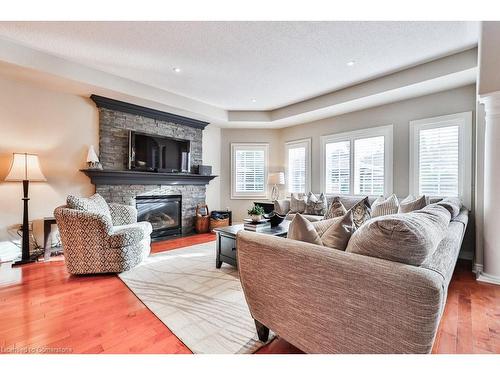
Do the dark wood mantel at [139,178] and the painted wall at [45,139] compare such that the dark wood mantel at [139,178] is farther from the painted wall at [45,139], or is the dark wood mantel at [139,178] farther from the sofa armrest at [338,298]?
the sofa armrest at [338,298]

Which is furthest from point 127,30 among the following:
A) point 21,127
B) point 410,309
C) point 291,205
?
point 291,205

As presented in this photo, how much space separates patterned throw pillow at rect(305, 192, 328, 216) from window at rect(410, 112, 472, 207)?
4.92 ft

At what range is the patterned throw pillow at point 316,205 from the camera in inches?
187

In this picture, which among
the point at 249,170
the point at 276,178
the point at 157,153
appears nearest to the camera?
the point at 157,153

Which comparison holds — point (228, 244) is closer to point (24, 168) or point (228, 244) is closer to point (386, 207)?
point (386, 207)

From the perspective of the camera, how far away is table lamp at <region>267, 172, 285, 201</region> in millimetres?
5719

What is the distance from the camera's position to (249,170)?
6098 millimetres

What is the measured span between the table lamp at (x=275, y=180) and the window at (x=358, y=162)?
3.19 ft

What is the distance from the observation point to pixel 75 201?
291 centimetres

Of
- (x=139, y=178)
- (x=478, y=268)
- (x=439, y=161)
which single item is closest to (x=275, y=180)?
(x=139, y=178)

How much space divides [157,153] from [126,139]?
0.59 meters

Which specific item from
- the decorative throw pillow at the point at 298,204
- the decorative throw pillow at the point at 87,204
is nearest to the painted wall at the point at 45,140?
the decorative throw pillow at the point at 87,204
